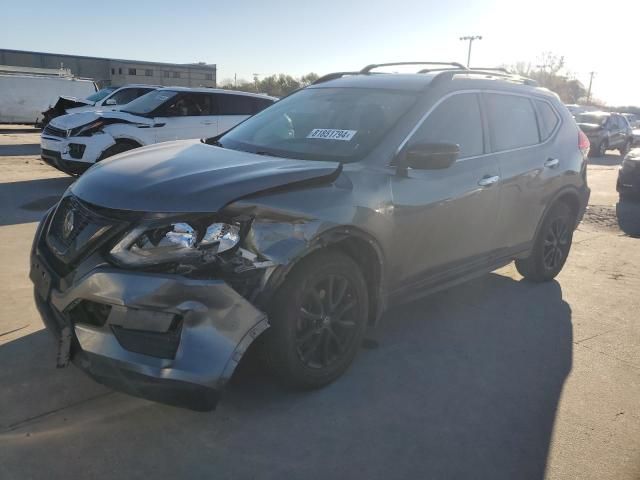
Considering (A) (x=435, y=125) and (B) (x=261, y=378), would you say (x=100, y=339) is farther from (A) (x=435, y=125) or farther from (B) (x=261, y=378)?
(A) (x=435, y=125)

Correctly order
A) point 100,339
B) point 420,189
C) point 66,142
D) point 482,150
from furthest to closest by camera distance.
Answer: point 66,142
point 482,150
point 420,189
point 100,339

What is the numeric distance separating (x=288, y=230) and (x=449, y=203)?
4.76ft

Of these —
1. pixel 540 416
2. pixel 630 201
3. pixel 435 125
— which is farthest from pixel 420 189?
pixel 630 201

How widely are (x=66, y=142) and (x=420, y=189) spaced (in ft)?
23.8

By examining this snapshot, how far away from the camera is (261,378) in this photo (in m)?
3.39

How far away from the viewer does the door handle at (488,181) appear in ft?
13.6

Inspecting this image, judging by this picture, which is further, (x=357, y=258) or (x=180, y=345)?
(x=357, y=258)

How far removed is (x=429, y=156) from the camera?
3451 mm

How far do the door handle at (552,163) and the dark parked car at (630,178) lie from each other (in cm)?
678

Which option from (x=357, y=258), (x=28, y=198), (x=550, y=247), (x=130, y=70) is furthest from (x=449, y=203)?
(x=130, y=70)

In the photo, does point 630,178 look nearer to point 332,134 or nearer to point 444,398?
point 332,134

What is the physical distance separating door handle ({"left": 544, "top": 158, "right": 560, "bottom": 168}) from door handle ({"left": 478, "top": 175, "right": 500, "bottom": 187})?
902 mm

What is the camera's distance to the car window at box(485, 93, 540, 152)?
4.44m

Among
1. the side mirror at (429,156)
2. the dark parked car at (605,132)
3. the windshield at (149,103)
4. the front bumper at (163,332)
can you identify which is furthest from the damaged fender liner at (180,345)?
the dark parked car at (605,132)
